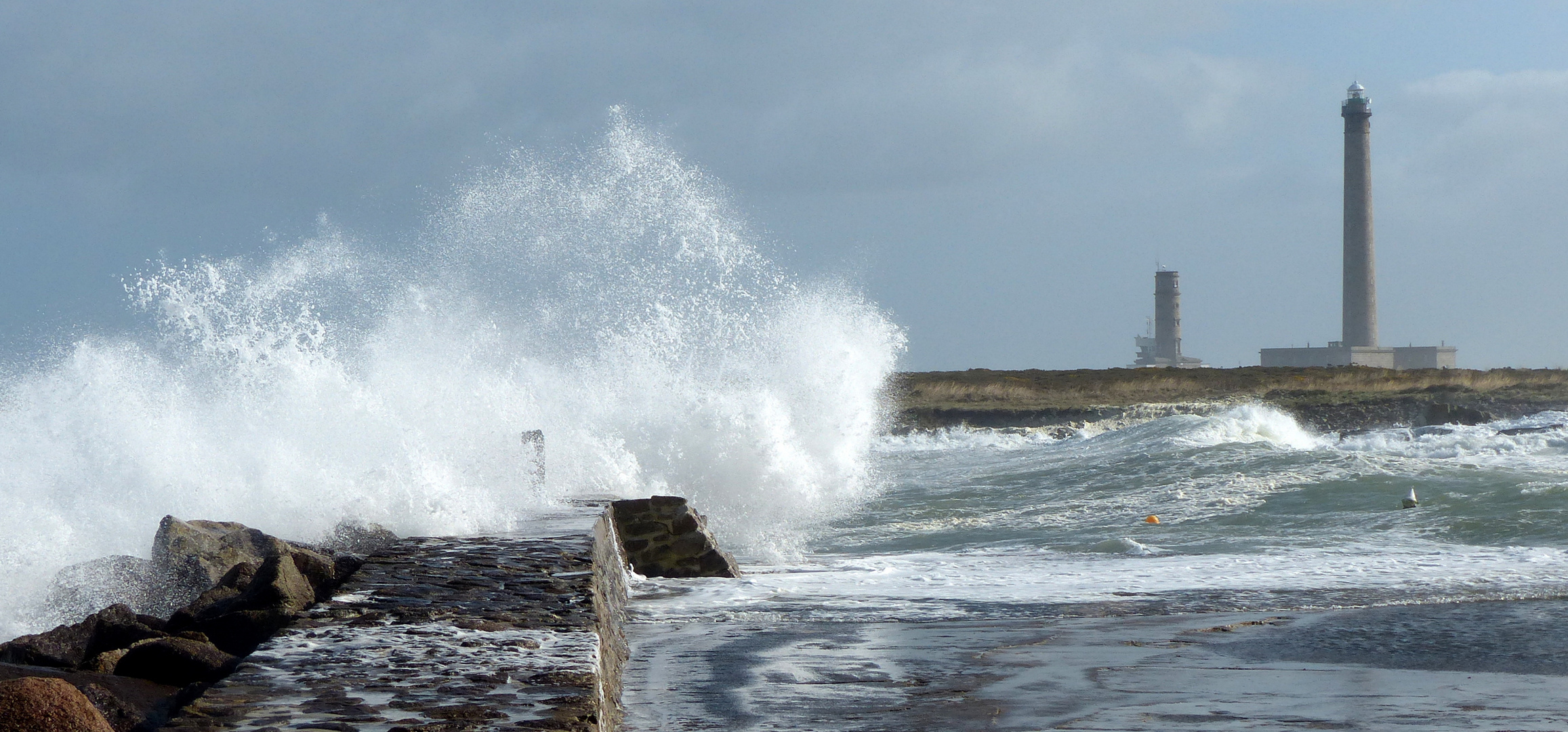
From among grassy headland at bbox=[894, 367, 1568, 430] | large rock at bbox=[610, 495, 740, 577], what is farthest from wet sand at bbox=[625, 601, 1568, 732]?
grassy headland at bbox=[894, 367, 1568, 430]

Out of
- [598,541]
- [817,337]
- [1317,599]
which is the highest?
[817,337]

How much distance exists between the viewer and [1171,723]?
14.6ft

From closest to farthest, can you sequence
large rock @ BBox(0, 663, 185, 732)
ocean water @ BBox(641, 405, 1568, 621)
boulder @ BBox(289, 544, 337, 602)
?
large rock @ BBox(0, 663, 185, 732)
boulder @ BBox(289, 544, 337, 602)
ocean water @ BBox(641, 405, 1568, 621)

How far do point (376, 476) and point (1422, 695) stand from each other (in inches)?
248

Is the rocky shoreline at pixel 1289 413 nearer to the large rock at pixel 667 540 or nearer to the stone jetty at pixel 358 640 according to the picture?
the large rock at pixel 667 540

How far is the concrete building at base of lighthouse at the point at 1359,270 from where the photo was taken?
56.2 metres

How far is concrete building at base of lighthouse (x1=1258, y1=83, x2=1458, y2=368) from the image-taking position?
56250 millimetres

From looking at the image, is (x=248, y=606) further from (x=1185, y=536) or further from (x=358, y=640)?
(x=1185, y=536)

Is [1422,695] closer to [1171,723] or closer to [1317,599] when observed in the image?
[1171,723]

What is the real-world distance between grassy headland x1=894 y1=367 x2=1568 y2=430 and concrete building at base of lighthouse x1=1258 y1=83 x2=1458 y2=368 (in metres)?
6.37

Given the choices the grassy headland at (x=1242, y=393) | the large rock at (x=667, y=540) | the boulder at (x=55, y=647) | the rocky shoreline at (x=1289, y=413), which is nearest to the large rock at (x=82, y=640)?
the boulder at (x=55, y=647)

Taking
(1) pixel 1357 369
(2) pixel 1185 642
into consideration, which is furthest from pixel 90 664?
(1) pixel 1357 369

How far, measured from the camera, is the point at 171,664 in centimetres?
453

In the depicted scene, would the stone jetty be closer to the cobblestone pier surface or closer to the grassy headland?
the cobblestone pier surface
